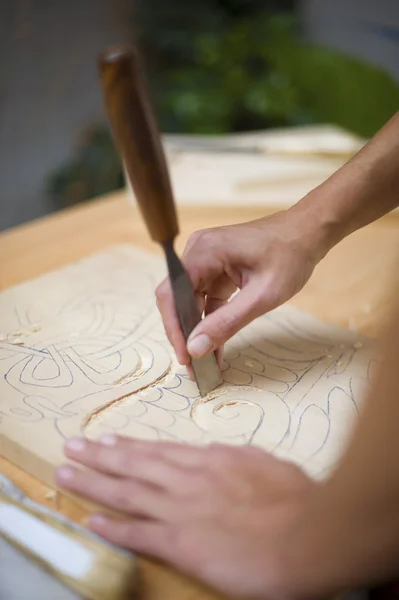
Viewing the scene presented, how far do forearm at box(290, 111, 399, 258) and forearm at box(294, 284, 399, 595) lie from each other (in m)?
0.33

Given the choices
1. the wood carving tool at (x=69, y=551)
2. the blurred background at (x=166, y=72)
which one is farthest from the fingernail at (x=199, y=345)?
the blurred background at (x=166, y=72)

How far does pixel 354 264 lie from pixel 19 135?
135cm

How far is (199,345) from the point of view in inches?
24.4

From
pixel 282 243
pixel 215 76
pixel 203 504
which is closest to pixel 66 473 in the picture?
pixel 203 504

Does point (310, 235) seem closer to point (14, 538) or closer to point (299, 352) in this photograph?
point (299, 352)

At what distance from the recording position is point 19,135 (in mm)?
A: 1924

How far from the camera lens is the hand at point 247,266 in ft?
2.14

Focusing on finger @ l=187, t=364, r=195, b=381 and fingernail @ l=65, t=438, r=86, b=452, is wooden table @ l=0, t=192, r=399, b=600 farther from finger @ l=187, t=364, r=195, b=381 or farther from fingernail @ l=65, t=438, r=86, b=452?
finger @ l=187, t=364, r=195, b=381

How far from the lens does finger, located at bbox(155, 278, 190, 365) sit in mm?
647

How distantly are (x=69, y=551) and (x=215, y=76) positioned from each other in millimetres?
2035

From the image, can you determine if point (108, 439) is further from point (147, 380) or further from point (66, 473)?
point (147, 380)

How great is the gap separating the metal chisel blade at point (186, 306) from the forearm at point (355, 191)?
0.61ft

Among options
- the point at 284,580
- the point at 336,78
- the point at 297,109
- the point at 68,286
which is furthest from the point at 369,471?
the point at 297,109

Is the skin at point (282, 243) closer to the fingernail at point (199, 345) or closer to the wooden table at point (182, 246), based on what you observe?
the fingernail at point (199, 345)
